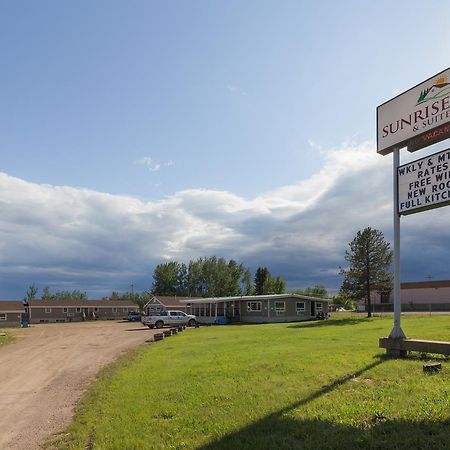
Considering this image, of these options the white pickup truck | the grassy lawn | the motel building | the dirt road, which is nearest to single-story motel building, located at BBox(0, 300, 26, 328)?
the motel building

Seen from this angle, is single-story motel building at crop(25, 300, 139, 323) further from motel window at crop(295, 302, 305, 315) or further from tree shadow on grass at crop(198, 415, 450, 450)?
tree shadow on grass at crop(198, 415, 450, 450)

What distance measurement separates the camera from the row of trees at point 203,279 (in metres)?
107

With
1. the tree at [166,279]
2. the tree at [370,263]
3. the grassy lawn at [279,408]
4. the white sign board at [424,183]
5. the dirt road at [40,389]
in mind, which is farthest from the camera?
the tree at [166,279]

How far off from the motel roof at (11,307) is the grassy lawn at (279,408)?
201 feet

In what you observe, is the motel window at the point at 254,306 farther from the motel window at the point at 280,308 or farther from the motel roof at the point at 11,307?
the motel roof at the point at 11,307

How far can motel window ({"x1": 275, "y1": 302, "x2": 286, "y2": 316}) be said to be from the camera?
165 ft

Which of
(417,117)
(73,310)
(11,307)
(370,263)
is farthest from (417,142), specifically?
(73,310)

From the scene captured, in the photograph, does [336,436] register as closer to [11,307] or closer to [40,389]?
[40,389]

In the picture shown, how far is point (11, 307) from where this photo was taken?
67.5 metres

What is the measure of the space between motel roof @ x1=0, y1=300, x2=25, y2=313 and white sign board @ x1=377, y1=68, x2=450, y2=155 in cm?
6556

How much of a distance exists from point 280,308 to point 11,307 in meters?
40.0

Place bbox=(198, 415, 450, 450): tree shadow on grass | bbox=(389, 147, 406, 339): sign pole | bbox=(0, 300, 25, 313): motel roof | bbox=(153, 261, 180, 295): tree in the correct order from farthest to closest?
bbox=(153, 261, 180, 295): tree, bbox=(0, 300, 25, 313): motel roof, bbox=(389, 147, 406, 339): sign pole, bbox=(198, 415, 450, 450): tree shadow on grass

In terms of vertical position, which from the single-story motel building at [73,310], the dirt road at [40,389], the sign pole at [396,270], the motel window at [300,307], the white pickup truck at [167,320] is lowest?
the single-story motel building at [73,310]

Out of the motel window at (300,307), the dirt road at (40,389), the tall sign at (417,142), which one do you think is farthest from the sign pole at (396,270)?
the motel window at (300,307)
